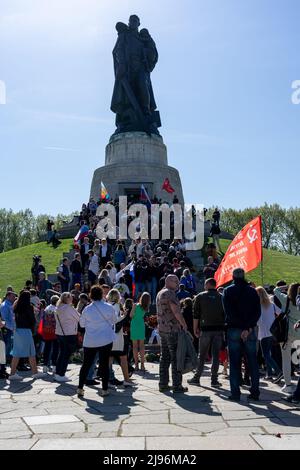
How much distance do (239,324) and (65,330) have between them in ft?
11.4

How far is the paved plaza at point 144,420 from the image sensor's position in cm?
486

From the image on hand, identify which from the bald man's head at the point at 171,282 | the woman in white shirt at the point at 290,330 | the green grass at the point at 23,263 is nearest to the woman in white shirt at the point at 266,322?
the woman in white shirt at the point at 290,330

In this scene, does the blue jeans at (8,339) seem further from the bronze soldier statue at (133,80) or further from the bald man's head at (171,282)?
the bronze soldier statue at (133,80)

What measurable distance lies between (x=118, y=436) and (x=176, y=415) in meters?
1.20

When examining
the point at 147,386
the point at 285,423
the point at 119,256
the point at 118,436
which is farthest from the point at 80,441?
the point at 119,256

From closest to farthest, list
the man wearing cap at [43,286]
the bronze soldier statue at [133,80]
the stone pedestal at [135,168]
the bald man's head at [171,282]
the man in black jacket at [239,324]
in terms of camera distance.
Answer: the man in black jacket at [239,324], the bald man's head at [171,282], the man wearing cap at [43,286], the stone pedestal at [135,168], the bronze soldier statue at [133,80]

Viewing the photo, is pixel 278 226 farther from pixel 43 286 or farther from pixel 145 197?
pixel 43 286

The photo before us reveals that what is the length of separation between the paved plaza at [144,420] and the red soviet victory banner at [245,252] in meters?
2.17

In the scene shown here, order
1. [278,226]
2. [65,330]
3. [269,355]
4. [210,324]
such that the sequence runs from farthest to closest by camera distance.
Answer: [278,226] < [65,330] < [269,355] < [210,324]

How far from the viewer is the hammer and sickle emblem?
9.30 metres

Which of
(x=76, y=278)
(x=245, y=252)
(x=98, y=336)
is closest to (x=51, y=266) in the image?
(x=76, y=278)

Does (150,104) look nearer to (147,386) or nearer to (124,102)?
(124,102)

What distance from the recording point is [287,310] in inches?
309

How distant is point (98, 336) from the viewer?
7664 mm
